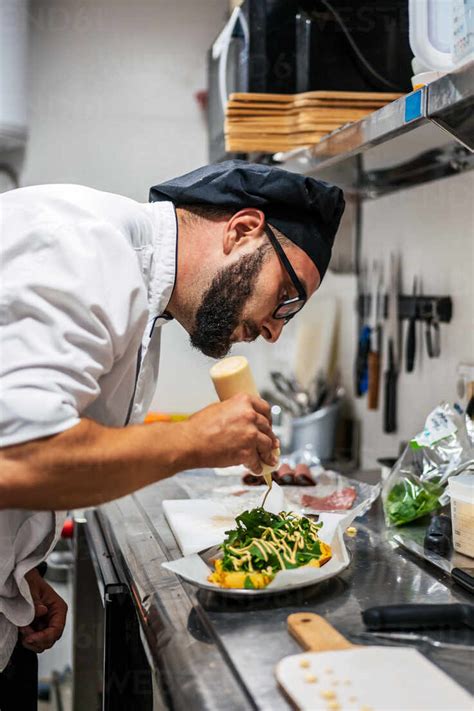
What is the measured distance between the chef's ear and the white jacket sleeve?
0.75 feet

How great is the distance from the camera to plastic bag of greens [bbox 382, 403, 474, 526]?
56.3 inches

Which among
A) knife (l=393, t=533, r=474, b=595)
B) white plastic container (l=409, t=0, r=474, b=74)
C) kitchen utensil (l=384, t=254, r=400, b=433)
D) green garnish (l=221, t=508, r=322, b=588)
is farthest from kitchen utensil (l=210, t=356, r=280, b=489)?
kitchen utensil (l=384, t=254, r=400, b=433)

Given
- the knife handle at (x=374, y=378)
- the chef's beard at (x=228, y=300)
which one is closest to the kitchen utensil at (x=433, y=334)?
the knife handle at (x=374, y=378)

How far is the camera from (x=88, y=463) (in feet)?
3.00

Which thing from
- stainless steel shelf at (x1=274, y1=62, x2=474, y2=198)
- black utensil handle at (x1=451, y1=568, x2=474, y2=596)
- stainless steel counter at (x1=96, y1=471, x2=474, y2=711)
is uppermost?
stainless steel shelf at (x1=274, y1=62, x2=474, y2=198)

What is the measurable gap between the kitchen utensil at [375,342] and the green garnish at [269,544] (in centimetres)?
108

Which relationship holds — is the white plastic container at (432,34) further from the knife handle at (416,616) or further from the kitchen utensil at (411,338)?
the knife handle at (416,616)

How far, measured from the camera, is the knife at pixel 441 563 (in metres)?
1.13

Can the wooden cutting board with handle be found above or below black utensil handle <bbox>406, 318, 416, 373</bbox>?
below

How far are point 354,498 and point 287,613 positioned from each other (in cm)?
58

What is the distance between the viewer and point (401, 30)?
1.85m

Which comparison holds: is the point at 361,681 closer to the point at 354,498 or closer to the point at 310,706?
the point at 310,706

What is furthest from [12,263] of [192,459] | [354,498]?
[354,498]

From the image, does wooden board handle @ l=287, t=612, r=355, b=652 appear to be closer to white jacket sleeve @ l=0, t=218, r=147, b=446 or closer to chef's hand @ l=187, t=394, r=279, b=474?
chef's hand @ l=187, t=394, r=279, b=474
